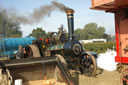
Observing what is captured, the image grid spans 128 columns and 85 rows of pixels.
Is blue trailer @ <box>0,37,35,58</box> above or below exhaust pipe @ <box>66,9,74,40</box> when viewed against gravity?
below

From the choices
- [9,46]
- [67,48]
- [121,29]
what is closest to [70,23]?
[67,48]

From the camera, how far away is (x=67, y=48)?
21.2 feet

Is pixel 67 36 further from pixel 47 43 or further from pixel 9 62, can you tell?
pixel 9 62

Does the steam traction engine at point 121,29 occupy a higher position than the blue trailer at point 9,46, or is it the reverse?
the steam traction engine at point 121,29

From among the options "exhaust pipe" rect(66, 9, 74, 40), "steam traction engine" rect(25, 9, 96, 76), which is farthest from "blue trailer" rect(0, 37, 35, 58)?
"exhaust pipe" rect(66, 9, 74, 40)

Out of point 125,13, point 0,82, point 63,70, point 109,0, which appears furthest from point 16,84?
point 125,13

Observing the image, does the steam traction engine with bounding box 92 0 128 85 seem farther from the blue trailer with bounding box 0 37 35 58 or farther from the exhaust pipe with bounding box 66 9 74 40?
the blue trailer with bounding box 0 37 35 58

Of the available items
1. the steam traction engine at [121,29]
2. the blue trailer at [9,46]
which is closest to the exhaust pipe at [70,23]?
the steam traction engine at [121,29]

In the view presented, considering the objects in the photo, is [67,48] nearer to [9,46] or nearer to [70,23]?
[70,23]

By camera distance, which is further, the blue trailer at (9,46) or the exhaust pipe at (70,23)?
the blue trailer at (9,46)

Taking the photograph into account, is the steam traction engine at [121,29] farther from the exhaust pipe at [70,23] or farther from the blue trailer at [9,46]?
the blue trailer at [9,46]

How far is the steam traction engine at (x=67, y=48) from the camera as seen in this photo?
6.52 m

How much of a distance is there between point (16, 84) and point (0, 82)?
0.32m

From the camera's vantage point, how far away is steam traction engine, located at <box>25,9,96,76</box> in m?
6.52
